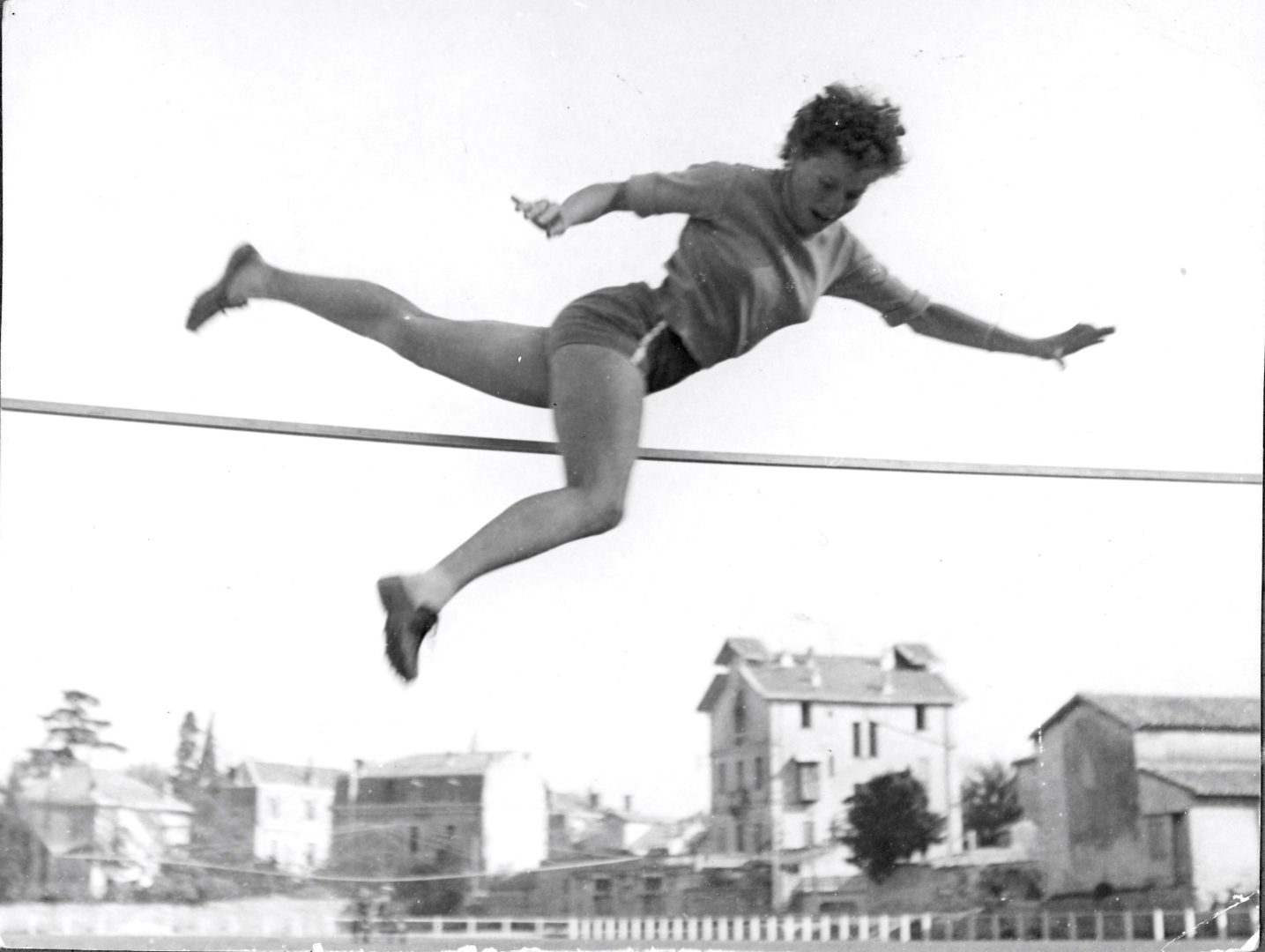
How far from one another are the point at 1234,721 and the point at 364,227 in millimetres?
1305

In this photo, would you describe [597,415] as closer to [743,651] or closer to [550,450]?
[550,450]

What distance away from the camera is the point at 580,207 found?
6.69 ft

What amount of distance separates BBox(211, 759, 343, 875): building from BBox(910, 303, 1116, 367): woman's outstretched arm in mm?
952

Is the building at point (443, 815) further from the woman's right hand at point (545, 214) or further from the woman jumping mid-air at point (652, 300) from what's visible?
the woman's right hand at point (545, 214)

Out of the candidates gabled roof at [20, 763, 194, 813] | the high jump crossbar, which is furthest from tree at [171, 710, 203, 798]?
the high jump crossbar

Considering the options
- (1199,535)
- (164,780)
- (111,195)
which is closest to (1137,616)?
(1199,535)

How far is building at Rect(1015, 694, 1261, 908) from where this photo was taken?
2.10 m

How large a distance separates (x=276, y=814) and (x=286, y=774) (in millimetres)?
51

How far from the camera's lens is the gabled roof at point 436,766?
1.98 meters

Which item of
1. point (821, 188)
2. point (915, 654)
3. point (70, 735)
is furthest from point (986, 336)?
point (70, 735)

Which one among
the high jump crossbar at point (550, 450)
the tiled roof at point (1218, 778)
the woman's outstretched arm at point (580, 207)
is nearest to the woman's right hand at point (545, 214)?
the woman's outstretched arm at point (580, 207)

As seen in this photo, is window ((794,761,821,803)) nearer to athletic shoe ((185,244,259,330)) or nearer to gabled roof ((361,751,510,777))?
gabled roof ((361,751,510,777))

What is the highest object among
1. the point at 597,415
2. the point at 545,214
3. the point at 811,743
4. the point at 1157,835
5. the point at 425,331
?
the point at 545,214

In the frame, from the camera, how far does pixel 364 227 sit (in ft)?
6.73
